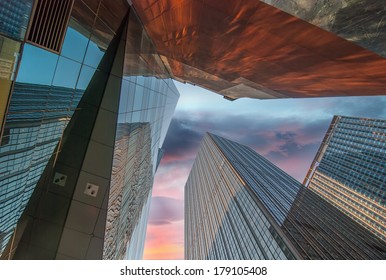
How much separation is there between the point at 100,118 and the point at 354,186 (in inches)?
6998

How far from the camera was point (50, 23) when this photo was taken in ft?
17.5

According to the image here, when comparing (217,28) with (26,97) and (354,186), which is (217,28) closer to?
(26,97)

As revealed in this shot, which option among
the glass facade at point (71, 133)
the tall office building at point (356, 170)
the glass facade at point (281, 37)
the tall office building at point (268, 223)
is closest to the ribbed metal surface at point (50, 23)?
the glass facade at point (71, 133)

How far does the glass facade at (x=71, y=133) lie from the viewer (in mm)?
5793

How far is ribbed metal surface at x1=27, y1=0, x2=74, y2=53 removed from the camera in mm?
5078

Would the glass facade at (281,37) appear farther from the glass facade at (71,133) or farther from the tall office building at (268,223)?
the tall office building at (268,223)

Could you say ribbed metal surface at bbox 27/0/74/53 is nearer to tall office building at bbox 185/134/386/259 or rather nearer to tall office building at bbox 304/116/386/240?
tall office building at bbox 185/134/386/259

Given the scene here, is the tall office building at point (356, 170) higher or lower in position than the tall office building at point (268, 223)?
higher

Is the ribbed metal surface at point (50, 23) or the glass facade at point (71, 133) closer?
the ribbed metal surface at point (50, 23)

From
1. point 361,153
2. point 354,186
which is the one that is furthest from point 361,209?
point 361,153

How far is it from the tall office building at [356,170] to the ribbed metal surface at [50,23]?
167130mm

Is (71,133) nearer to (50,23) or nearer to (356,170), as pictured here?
(50,23)

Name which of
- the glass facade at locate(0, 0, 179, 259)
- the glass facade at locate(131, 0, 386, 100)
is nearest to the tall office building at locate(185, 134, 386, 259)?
the glass facade at locate(131, 0, 386, 100)

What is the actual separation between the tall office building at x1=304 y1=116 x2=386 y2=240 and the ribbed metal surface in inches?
6580
